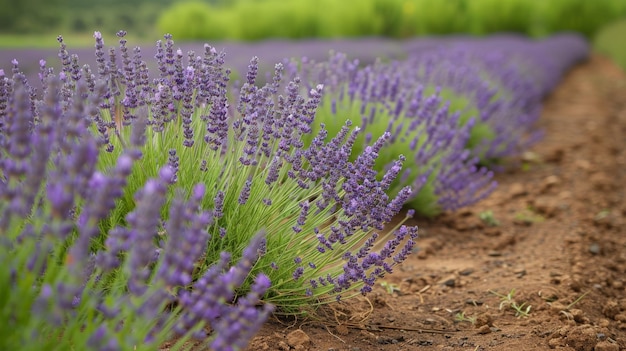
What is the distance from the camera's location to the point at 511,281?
308 centimetres

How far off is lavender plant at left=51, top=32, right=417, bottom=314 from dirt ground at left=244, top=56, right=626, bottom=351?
0.82 ft

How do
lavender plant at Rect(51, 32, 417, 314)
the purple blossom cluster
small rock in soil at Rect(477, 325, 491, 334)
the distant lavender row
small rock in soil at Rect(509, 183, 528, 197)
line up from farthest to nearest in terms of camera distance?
the purple blossom cluster → small rock in soil at Rect(509, 183, 528, 197) → the distant lavender row → small rock in soil at Rect(477, 325, 491, 334) → lavender plant at Rect(51, 32, 417, 314)

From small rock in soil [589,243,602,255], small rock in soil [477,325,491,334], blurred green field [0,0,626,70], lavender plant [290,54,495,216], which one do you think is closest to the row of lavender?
small rock in soil [477,325,491,334]

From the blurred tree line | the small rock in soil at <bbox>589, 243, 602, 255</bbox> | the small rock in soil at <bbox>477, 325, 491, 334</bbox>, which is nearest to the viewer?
the small rock in soil at <bbox>477, 325, 491, 334</bbox>

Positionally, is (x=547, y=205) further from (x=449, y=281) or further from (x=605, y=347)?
(x=605, y=347)

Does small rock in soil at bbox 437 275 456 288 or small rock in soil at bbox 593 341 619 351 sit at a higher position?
small rock in soil at bbox 593 341 619 351

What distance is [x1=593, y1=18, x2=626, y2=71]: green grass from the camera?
14.5 meters

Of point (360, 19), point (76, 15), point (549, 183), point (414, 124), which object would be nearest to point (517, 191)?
point (549, 183)

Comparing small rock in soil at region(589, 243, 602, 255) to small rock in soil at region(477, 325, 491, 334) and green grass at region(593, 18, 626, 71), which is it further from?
green grass at region(593, 18, 626, 71)

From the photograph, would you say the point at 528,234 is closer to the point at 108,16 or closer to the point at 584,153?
the point at 584,153

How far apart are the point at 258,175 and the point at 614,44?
56.1ft

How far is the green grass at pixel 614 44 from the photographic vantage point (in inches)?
572

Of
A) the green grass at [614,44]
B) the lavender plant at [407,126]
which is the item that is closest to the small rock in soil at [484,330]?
the lavender plant at [407,126]

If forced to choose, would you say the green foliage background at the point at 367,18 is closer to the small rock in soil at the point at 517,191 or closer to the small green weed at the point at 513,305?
the small rock in soil at the point at 517,191
